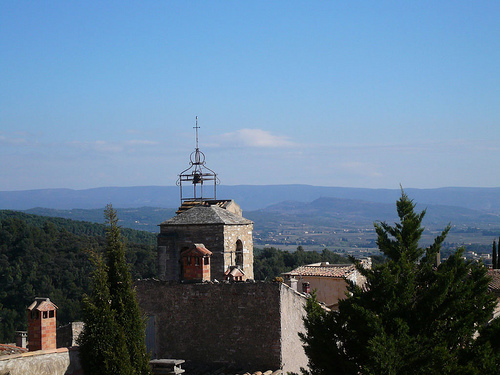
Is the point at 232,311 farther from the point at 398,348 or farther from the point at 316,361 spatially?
the point at 398,348

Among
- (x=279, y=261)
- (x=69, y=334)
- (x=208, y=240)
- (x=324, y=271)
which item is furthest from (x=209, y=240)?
(x=279, y=261)

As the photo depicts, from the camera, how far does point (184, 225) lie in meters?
20.0

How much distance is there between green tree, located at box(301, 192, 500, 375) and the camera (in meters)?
14.3

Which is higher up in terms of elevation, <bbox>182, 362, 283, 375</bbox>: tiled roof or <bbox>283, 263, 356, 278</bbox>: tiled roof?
<bbox>283, 263, 356, 278</bbox>: tiled roof

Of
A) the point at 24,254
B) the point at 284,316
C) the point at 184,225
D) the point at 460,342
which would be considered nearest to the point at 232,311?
the point at 284,316

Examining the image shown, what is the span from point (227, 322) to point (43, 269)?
44791 mm

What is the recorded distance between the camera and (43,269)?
58.0 meters

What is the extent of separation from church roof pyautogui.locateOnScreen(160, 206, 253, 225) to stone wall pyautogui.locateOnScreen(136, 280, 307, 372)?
9.35 feet

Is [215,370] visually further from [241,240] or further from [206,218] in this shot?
[206,218]

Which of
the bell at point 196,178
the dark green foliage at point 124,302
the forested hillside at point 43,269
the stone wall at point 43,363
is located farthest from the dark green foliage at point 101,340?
the forested hillside at point 43,269

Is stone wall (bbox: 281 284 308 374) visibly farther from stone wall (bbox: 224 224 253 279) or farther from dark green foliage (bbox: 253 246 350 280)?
dark green foliage (bbox: 253 246 350 280)

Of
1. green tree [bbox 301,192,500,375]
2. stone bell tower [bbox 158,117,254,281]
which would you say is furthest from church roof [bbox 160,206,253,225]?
green tree [bbox 301,192,500,375]

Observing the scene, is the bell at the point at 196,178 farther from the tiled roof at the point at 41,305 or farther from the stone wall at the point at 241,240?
the tiled roof at the point at 41,305

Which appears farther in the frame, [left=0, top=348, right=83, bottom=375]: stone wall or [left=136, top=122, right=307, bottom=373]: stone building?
[left=136, top=122, right=307, bottom=373]: stone building
